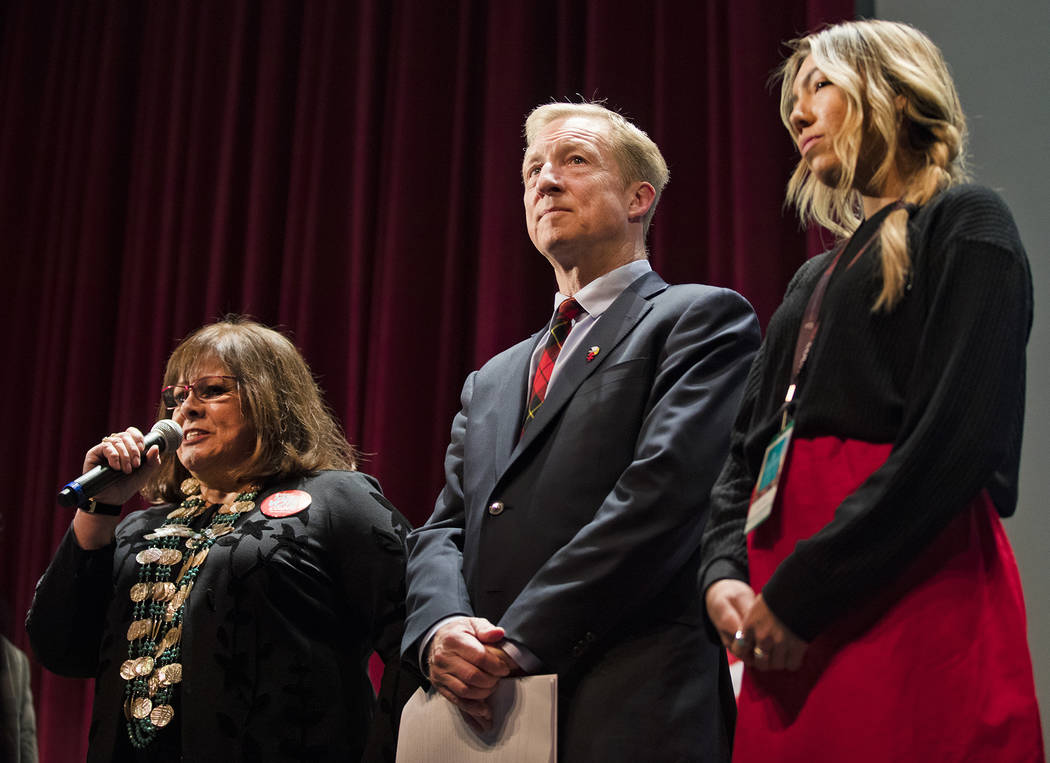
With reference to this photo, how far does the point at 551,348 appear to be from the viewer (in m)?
2.09

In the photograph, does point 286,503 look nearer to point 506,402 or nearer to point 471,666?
point 506,402

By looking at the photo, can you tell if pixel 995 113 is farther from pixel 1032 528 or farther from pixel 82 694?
pixel 82 694

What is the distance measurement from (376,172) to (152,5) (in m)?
1.30

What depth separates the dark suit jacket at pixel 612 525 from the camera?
5.35 ft

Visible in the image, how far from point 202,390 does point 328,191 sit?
1323mm

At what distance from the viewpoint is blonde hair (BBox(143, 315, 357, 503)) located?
8.25 ft

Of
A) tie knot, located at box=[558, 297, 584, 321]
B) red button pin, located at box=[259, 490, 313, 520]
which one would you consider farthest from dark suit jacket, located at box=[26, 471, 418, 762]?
tie knot, located at box=[558, 297, 584, 321]

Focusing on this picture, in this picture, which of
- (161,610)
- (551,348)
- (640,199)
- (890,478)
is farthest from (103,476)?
(890,478)

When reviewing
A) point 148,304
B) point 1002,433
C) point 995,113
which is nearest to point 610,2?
point 995,113

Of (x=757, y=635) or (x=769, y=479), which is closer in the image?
(x=757, y=635)

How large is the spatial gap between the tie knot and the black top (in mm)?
695

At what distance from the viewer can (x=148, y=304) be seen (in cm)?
399

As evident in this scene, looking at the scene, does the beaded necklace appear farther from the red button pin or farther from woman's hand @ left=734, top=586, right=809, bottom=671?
woman's hand @ left=734, top=586, right=809, bottom=671

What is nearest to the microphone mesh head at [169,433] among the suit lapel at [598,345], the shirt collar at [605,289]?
the suit lapel at [598,345]
